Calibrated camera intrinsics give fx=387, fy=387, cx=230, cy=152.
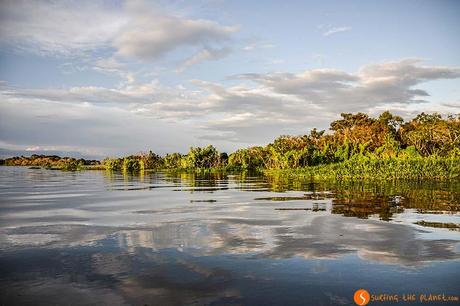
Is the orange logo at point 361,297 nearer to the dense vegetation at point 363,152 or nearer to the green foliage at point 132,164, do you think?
the dense vegetation at point 363,152

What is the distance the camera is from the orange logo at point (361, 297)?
20.7 feet

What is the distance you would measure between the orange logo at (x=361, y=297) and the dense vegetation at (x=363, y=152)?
3625cm

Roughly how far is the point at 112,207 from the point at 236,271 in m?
12.3

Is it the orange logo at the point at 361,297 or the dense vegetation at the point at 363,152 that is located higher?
the dense vegetation at the point at 363,152

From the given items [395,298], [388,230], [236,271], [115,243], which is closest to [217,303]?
[236,271]

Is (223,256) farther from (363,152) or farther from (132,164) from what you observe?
(132,164)

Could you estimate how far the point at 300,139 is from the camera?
82312mm

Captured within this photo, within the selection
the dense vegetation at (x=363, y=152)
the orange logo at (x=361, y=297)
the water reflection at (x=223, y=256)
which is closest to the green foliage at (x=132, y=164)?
the dense vegetation at (x=363, y=152)

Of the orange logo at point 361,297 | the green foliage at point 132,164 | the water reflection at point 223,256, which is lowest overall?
the orange logo at point 361,297

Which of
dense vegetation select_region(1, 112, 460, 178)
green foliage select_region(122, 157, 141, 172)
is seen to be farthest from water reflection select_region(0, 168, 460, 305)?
green foliage select_region(122, 157, 141, 172)

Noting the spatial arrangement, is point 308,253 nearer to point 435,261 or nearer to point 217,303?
point 435,261

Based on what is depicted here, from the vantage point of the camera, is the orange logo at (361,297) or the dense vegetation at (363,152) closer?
the orange logo at (361,297)

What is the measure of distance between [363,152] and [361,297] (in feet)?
189

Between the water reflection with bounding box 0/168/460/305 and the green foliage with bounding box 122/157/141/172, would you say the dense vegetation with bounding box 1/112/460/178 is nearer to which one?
the green foliage with bounding box 122/157/141/172
